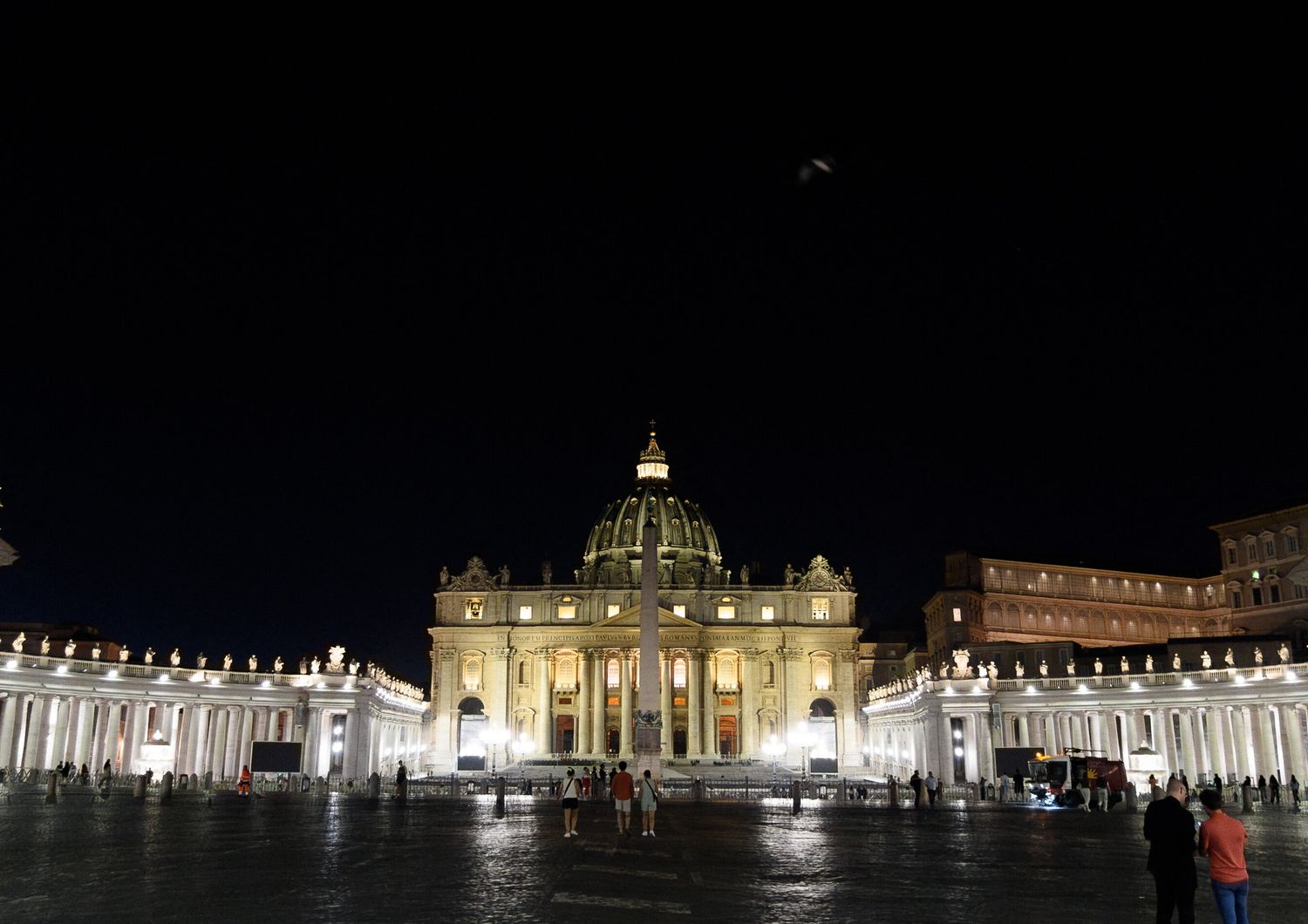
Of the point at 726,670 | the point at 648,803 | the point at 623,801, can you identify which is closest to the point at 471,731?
the point at 726,670

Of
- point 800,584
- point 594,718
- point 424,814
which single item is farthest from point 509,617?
point 424,814

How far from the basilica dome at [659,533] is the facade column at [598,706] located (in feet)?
62.9

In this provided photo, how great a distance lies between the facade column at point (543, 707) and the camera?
13000 centimetres

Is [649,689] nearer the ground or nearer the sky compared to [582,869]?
nearer the sky

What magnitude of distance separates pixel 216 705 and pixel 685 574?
81.4 m

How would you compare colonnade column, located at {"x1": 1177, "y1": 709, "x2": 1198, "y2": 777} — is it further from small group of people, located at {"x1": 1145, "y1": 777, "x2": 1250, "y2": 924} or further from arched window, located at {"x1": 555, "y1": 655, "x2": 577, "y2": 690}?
arched window, located at {"x1": 555, "y1": 655, "x2": 577, "y2": 690}

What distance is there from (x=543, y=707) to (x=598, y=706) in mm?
6883

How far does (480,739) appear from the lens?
123500mm

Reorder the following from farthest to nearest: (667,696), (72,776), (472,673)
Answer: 1. (472,673)
2. (667,696)
3. (72,776)

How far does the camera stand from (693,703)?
128625mm

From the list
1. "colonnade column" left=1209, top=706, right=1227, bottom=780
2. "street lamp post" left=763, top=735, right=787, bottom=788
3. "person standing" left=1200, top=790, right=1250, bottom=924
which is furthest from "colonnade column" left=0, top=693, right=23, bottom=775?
"street lamp post" left=763, top=735, right=787, bottom=788

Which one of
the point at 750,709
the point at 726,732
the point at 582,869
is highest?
the point at 750,709

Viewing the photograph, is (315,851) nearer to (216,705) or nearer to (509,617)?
(216,705)

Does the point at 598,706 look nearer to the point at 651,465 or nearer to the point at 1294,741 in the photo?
the point at 651,465
